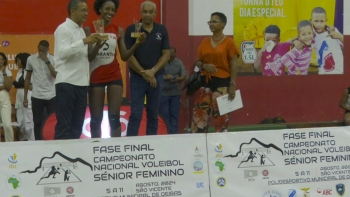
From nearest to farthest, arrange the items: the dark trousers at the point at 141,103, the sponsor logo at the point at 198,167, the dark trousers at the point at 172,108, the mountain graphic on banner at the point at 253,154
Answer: the sponsor logo at the point at 198,167
the mountain graphic on banner at the point at 253,154
the dark trousers at the point at 141,103
the dark trousers at the point at 172,108

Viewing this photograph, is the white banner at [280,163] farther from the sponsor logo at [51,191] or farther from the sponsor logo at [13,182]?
the sponsor logo at [13,182]

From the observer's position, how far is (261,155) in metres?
6.77

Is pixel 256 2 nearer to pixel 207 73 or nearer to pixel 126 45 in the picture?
pixel 207 73

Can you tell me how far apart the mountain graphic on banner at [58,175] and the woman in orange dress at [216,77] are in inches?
104

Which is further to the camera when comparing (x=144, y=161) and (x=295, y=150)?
(x=295, y=150)

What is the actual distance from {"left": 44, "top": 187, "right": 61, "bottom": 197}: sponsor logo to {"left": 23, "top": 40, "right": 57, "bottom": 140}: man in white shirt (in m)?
3.75

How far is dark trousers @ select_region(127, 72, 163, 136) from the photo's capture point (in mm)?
7676

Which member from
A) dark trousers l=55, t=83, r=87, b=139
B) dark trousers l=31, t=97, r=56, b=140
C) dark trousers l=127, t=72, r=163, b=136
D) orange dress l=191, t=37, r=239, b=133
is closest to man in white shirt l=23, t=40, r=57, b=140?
dark trousers l=31, t=97, r=56, b=140

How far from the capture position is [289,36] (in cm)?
1199

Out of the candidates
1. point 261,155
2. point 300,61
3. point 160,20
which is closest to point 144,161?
point 261,155

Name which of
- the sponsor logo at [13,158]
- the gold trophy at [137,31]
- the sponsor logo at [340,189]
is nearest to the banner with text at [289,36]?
the gold trophy at [137,31]

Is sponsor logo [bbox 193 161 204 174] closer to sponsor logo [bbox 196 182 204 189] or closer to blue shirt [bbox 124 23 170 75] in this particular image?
sponsor logo [bbox 196 182 204 189]

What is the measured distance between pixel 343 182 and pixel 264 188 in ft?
3.12

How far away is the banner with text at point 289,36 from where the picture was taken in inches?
463
